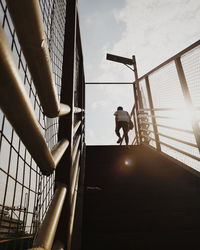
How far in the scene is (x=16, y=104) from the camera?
0.33 m

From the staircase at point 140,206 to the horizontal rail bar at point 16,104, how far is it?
186 cm

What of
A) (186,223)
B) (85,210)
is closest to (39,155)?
(85,210)

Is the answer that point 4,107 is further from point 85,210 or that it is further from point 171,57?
point 171,57

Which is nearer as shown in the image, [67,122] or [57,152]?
[57,152]

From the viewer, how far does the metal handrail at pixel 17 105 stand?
0.90 ft

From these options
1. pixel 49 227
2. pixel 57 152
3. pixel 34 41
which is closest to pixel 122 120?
pixel 57 152

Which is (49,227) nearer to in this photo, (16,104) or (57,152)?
(57,152)

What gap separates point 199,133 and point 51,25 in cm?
216

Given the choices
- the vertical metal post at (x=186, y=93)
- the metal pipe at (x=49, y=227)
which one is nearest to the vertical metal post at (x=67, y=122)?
the metal pipe at (x=49, y=227)

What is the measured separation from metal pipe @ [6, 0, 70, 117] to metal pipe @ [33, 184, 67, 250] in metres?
0.41

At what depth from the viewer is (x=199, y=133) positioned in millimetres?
2574

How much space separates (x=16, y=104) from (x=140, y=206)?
2324 mm

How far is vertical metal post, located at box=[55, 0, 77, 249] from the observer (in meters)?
0.98

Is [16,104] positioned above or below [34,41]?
below
